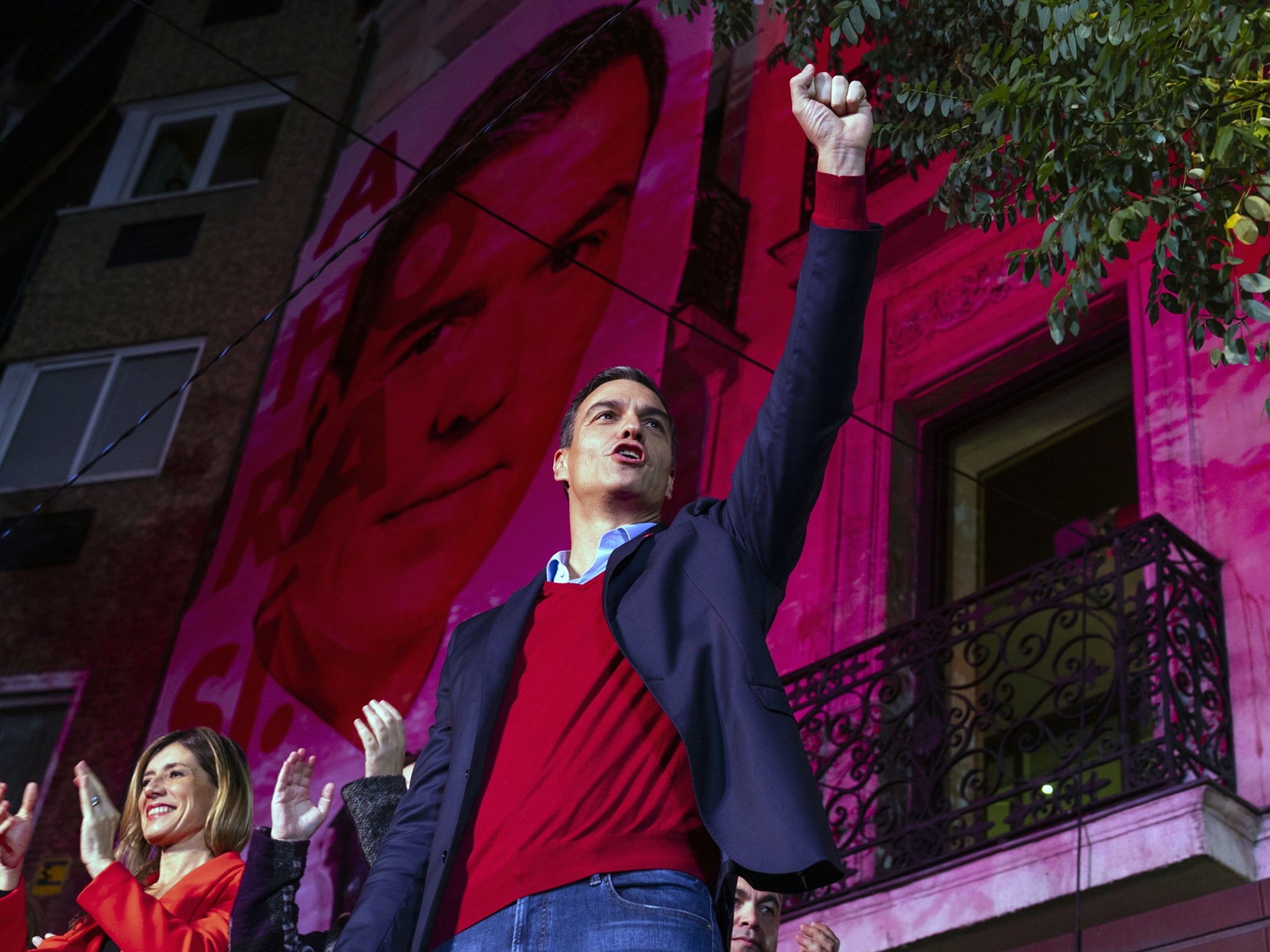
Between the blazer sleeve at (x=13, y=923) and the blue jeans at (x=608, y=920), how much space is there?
2181mm

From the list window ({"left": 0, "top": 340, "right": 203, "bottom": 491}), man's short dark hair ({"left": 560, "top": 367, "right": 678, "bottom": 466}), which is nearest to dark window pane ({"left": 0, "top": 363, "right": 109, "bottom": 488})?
window ({"left": 0, "top": 340, "right": 203, "bottom": 491})

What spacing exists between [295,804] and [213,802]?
1.62 feet

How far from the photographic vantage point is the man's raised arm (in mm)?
2170

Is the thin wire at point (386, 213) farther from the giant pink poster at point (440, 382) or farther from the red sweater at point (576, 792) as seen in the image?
the red sweater at point (576, 792)

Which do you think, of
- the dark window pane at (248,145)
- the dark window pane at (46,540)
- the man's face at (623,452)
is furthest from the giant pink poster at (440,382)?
the man's face at (623,452)

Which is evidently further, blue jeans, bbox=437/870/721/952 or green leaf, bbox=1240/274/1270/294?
green leaf, bbox=1240/274/1270/294

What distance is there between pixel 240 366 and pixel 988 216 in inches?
349

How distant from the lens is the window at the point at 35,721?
11227 millimetres

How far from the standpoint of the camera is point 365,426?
1072 centimetres

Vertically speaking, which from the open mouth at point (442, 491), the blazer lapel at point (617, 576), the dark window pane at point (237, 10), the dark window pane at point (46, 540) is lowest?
the blazer lapel at point (617, 576)

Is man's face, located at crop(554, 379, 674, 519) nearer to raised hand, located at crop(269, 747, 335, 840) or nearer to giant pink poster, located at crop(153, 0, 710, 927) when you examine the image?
raised hand, located at crop(269, 747, 335, 840)

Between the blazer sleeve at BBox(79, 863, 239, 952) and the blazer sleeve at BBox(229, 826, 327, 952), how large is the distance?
97 millimetres

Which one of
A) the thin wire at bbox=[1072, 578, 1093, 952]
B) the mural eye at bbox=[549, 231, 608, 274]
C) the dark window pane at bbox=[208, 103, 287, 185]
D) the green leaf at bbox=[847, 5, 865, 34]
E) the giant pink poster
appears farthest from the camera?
the dark window pane at bbox=[208, 103, 287, 185]

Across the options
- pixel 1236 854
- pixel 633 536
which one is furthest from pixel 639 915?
pixel 1236 854
